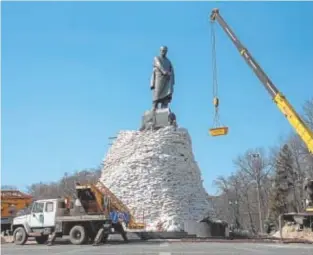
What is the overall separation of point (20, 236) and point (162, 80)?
19009mm

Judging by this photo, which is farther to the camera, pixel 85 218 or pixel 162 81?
pixel 162 81

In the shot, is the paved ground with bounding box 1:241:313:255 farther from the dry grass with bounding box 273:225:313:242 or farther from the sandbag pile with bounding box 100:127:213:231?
the sandbag pile with bounding box 100:127:213:231

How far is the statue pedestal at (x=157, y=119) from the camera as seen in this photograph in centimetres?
3734

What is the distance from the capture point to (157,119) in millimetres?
37750

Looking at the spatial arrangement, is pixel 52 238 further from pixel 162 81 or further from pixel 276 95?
pixel 162 81

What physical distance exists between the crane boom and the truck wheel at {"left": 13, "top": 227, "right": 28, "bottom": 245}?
44.8 ft

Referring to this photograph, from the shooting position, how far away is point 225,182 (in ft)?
230

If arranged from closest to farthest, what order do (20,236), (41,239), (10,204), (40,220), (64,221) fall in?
(64,221) → (40,220) → (20,236) → (41,239) → (10,204)

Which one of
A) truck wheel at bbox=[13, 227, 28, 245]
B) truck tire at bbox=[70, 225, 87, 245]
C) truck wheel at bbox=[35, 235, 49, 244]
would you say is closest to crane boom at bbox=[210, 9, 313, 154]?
truck tire at bbox=[70, 225, 87, 245]

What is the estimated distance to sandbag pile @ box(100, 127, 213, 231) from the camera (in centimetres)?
3278

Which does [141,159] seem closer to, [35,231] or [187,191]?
[187,191]

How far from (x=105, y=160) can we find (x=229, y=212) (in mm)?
36034

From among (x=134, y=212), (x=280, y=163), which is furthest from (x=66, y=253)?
(x=280, y=163)

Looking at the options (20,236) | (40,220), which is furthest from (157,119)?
(20,236)
